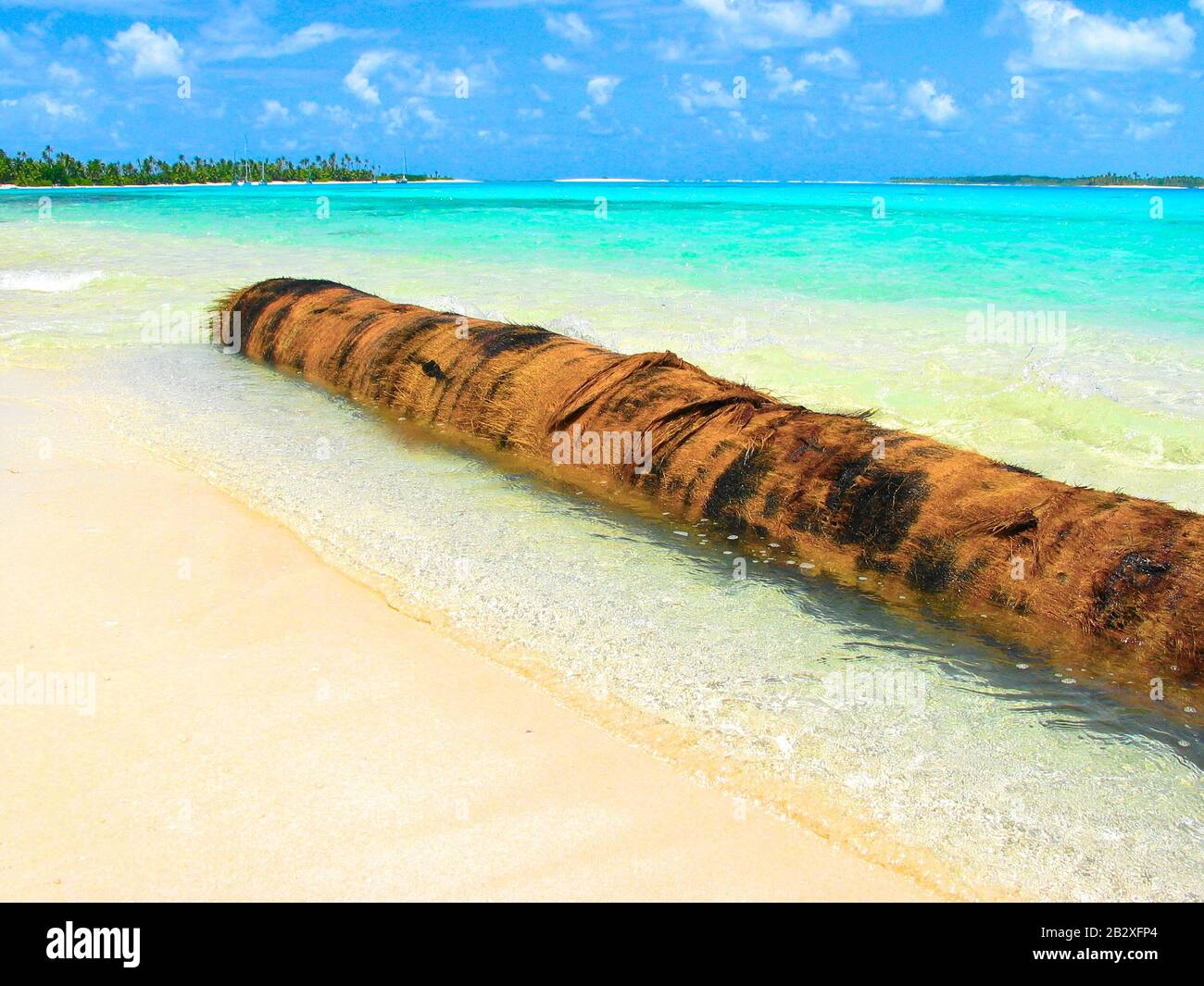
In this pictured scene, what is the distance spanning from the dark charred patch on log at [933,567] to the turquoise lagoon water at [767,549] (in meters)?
0.21

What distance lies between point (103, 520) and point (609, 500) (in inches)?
87.1

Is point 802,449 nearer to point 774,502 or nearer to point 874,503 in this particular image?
point 774,502

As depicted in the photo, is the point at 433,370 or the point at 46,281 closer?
the point at 433,370

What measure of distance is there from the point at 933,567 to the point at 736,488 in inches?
35.8

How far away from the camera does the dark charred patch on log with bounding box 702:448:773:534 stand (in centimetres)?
379

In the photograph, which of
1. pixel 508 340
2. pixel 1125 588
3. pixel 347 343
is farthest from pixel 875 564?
pixel 347 343

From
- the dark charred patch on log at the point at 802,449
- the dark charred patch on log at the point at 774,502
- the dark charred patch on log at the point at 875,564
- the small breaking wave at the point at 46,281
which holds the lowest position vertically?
the dark charred patch on log at the point at 875,564

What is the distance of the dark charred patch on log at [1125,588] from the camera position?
2842mm

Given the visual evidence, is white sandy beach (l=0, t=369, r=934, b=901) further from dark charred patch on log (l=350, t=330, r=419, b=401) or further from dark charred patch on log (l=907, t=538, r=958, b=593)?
dark charred patch on log (l=350, t=330, r=419, b=401)

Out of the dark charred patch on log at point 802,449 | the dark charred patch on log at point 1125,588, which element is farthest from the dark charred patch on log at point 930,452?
the dark charred patch on log at point 1125,588

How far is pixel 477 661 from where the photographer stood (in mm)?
2875

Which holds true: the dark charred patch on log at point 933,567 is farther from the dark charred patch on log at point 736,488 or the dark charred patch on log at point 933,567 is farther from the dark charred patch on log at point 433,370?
the dark charred patch on log at point 433,370

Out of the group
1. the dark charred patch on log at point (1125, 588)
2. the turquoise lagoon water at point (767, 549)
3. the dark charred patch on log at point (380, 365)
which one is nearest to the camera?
the turquoise lagoon water at point (767, 549)

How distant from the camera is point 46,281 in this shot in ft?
41.5
